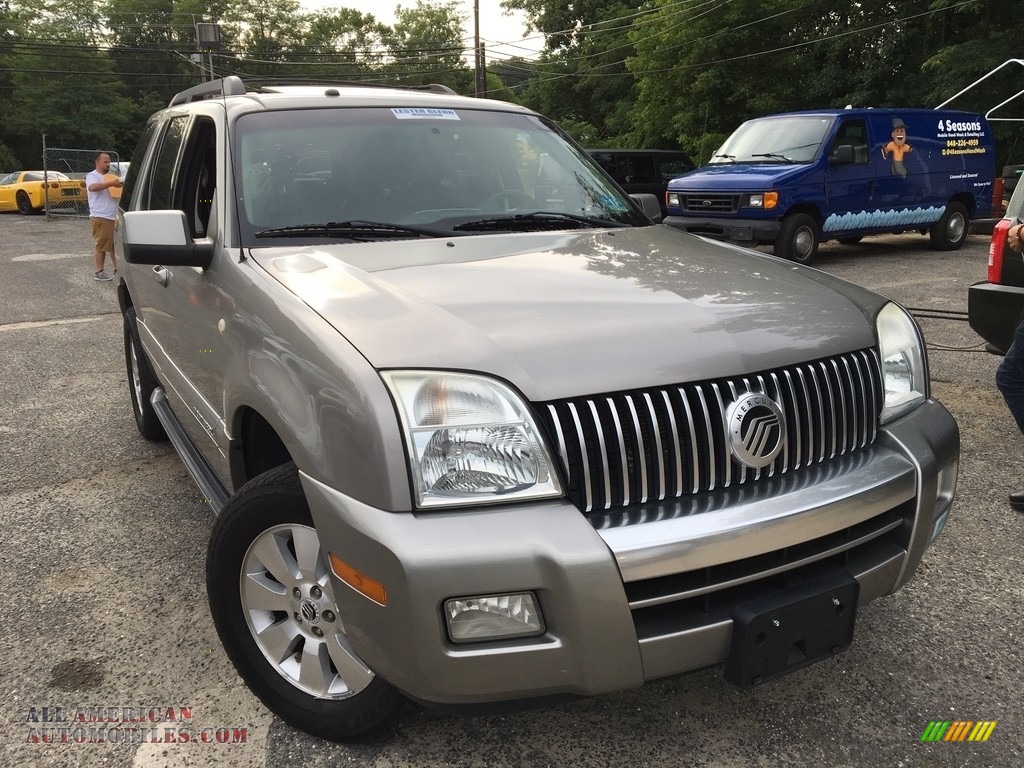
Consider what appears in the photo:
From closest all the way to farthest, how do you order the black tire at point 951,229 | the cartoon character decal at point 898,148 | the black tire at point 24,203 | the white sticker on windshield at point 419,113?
the white sticker on windshield at point 419,113 → the cartoon character decal at point 898,148 → the black tire at point 951,229 → the black tire at point 24,203

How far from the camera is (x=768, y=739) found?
7.64 feet

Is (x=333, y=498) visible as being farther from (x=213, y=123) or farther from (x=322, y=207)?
(x=213, y=123)

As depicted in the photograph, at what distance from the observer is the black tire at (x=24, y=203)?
26016 mm

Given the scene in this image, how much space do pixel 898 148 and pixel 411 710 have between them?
1185cm

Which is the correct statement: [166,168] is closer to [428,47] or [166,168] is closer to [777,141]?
[777,141]

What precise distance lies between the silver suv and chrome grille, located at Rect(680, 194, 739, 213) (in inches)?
338

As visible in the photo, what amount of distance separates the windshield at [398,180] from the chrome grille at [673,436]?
4.00ft

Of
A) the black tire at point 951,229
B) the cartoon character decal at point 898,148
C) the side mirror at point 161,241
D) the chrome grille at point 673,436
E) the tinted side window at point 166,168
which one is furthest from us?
the black tire at point 951,229

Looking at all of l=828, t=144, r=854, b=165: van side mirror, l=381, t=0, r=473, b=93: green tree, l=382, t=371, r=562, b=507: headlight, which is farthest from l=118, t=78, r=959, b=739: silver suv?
l=381, t=0, r=473, b=93: green tree

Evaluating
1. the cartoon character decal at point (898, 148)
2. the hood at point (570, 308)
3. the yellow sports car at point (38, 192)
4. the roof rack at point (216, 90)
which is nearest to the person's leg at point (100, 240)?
the roof rack at point (216, 90)

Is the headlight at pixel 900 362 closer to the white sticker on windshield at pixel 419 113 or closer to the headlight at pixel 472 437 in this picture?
the headlight at pixel 472 437

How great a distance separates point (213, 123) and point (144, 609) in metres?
1.82

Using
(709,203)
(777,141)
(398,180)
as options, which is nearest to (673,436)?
(398,180)

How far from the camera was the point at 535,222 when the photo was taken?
3180 mm
